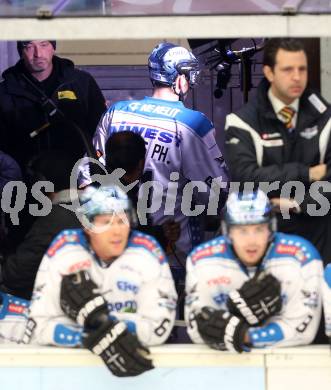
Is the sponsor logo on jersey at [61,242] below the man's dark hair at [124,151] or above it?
below

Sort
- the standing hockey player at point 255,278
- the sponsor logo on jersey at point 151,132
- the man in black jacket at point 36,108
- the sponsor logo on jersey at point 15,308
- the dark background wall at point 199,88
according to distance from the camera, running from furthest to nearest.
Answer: the dark background wall at point 199,88, the man in black jacket at point 36,108, the sponsor logo on jersey at point 151,132, the sponsor logo on jersey at point 15,308, the standing hockey player at point 255,278

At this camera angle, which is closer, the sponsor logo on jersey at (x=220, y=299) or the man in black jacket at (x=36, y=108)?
the sponsor logo on jersey at (x=220, y=299)

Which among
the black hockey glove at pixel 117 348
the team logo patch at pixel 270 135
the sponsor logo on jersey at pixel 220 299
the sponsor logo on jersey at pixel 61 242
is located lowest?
the black hockey glove at pixel 117 348

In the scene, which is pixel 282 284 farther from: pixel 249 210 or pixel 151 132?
pixel 151 132

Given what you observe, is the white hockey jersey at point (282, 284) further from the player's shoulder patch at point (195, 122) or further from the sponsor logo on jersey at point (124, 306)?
the player's shoulder patch at point (195, 122)

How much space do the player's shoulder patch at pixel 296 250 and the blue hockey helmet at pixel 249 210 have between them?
0.30 feet

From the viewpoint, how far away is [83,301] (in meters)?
7.43

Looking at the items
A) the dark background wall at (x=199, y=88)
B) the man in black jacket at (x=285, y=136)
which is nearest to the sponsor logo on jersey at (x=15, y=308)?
the man in black jacket at (x=285, y=136)

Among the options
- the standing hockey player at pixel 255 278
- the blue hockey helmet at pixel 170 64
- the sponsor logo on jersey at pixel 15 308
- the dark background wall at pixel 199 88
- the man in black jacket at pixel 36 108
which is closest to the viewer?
the standing hockey player at pixel 255 278

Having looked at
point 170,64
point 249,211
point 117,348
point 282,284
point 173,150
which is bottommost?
point 117,348

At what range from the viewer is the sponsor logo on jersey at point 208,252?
7555 millimetres

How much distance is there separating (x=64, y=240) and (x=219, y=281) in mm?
785

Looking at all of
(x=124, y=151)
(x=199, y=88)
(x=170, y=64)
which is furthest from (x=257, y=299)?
(x=199, y=88)

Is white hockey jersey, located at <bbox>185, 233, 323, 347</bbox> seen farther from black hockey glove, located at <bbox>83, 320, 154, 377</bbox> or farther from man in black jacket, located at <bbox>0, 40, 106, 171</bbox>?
man in black jacket, located at <bbox>0, 40, 106, 171</bbox>
